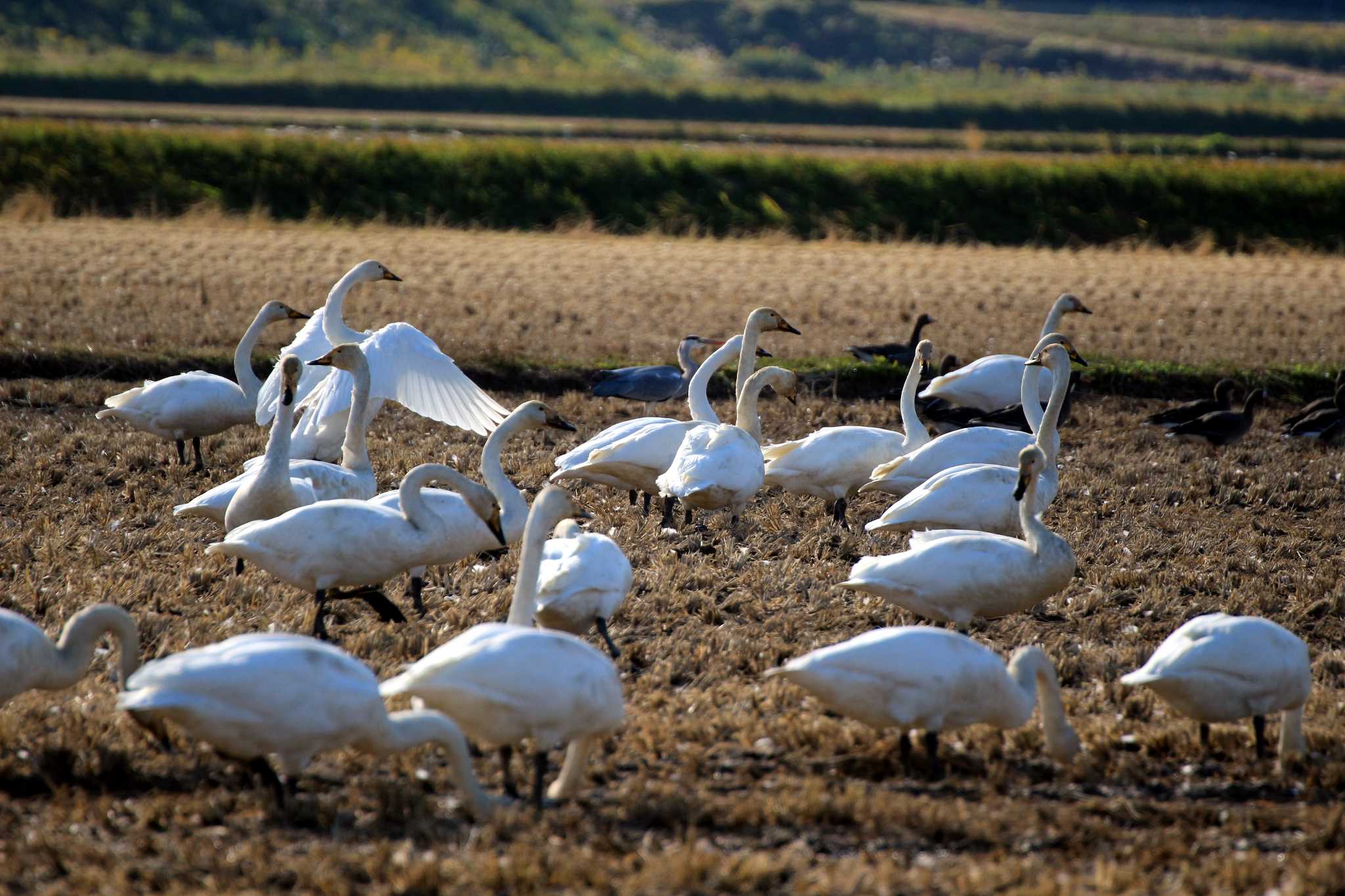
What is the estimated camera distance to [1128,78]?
212 feet

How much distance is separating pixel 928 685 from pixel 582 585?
1.56 meters

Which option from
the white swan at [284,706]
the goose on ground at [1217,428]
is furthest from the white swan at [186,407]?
the goose on ground at [1217,428]

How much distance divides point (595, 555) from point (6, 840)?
8.04 ft

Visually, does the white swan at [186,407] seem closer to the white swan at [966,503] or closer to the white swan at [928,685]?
the white swan at [966,503]

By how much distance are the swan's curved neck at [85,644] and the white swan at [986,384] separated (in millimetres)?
6737

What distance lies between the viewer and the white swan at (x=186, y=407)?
8469 mm

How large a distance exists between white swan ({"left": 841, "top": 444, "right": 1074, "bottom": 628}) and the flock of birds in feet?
0.04

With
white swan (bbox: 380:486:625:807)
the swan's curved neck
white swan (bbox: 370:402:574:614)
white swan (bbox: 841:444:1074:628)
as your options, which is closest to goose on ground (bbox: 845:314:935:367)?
white swan (bbox: 370:402:574:614)

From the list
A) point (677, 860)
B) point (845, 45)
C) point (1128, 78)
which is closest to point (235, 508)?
point (677, 860)

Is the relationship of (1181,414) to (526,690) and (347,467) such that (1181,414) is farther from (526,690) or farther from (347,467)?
(526,690)

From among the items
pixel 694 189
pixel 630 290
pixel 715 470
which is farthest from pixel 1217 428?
pixel 694 189

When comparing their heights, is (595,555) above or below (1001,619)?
above

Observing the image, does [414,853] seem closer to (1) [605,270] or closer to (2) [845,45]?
(1) [605,270]

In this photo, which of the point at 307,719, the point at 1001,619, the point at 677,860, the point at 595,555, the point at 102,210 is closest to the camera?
the point at 677,860
